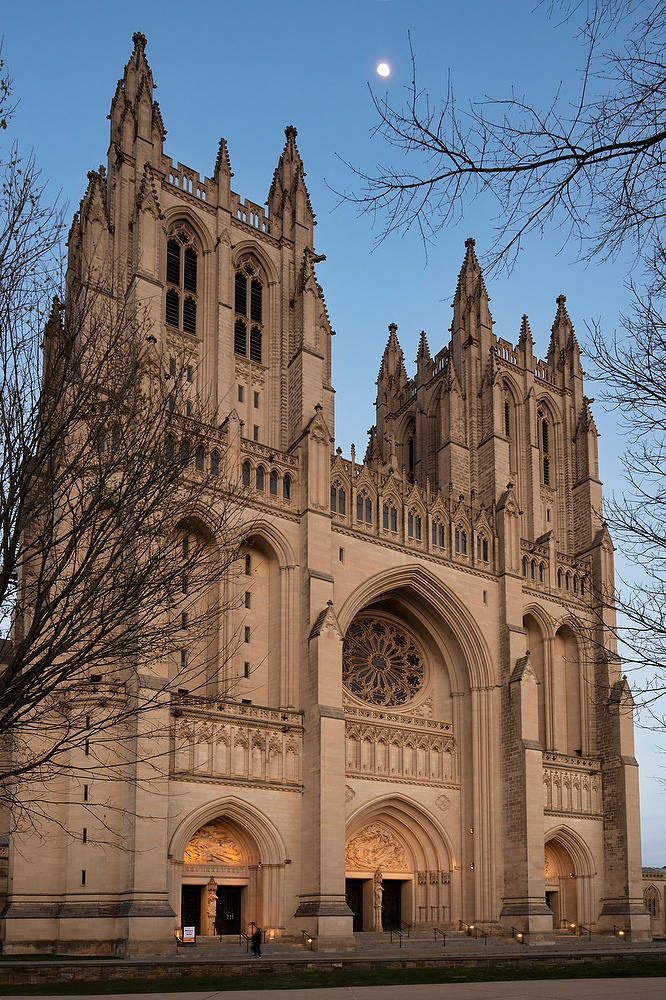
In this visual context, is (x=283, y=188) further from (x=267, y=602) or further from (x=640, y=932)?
(x=640, y=932)

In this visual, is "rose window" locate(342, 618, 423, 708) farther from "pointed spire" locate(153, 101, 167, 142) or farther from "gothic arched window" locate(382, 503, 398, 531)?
"pointed spire" locate(153, 101, 167, 142)

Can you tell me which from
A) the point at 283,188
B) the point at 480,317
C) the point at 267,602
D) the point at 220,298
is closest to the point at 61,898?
the point at 267,602

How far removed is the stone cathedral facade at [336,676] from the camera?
31.6 meters

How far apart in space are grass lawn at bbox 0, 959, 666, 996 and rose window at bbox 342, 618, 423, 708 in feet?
48.2

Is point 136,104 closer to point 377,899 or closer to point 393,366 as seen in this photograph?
point 393,366

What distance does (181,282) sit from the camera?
3941cm

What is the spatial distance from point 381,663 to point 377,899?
927 centimetres

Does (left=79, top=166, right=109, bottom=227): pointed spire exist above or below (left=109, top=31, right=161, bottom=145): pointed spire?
below

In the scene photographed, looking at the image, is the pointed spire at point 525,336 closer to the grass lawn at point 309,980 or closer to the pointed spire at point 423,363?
the pointed spire at point 423,363

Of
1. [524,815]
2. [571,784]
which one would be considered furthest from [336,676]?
[571,784]

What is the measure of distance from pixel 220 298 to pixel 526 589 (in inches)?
741

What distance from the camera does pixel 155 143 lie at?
40.2 m

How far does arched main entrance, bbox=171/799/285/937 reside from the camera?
1266 inches

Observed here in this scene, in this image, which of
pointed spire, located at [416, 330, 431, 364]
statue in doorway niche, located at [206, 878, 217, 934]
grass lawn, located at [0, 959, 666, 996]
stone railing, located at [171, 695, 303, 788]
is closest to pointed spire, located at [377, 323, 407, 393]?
pointed spire, located at [416, 330, 431, 364]
